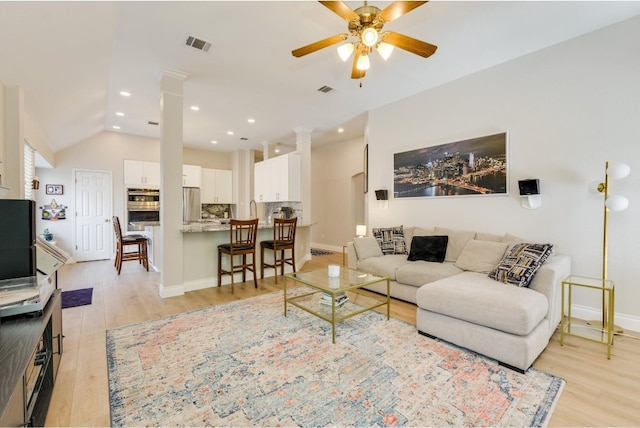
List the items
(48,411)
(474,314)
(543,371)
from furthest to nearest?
1. (474,314)
2. (543,371)
3. (48,411)

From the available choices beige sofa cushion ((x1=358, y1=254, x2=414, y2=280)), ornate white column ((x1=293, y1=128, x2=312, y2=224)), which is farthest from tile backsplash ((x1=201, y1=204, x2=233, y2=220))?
beige sofa cushion ((x1=358, y1=254, x2=414, y2=280))

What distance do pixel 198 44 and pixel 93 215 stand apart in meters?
5.32

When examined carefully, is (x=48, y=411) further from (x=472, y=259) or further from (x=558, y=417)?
(x=472, y=259)

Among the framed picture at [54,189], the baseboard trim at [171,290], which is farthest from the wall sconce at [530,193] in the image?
the framed picture at [54,189]

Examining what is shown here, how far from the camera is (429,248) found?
12.0 ft

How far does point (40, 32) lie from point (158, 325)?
2814 mm

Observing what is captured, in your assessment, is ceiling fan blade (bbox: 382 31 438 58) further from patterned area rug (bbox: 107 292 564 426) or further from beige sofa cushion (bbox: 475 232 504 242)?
patterned area rug (bbox: 107 292 564 426)

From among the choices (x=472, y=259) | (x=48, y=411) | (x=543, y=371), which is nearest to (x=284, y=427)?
(x=48, y=411)

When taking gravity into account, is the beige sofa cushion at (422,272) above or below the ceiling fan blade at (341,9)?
below

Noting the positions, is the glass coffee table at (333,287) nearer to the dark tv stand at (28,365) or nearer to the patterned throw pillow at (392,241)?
the patterned throw pillow at (392,241)

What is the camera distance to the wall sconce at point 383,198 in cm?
475

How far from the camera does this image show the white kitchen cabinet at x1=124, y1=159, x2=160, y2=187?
6598 mm

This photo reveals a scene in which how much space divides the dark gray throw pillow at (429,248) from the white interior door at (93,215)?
21.8 ft

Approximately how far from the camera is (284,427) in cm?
152
